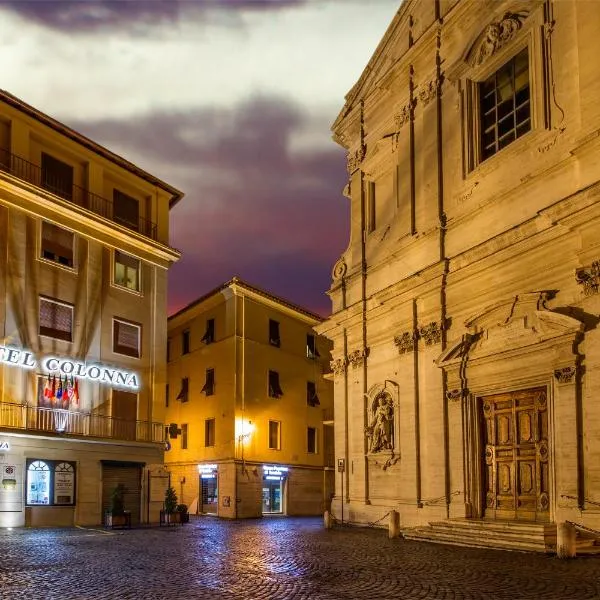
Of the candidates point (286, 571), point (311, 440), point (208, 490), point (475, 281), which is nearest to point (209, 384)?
point (208, 490)

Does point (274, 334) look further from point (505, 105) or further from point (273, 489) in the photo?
point (505, 105)

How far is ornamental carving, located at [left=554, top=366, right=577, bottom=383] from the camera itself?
16516 mm

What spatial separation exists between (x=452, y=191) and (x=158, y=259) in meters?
16.8

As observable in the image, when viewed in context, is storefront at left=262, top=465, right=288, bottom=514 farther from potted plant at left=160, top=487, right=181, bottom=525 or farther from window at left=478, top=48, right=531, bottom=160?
window at left=478, top=48, right=531, bottom=160

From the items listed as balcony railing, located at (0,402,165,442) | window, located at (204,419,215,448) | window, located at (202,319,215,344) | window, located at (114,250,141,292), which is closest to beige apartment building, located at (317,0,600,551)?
balcony railing, located at (0,402,165,442)

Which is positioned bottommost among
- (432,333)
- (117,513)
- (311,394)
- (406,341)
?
(117,513)

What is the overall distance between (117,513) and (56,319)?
799 centimetres

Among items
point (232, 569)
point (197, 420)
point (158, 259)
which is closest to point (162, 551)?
point (232, 569)

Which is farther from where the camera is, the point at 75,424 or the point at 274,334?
the point at 274,334

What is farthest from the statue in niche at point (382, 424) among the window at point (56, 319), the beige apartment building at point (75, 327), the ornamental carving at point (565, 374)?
the window at point (56, 319)

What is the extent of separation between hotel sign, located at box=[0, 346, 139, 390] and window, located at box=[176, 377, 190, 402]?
36.3 feet

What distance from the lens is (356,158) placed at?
1108 inches

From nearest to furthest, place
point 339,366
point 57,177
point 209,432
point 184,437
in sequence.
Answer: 1. point 339,366
2. point 57,177
3. point 209,432
4. point 184,437

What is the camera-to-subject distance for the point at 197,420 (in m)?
41.4
